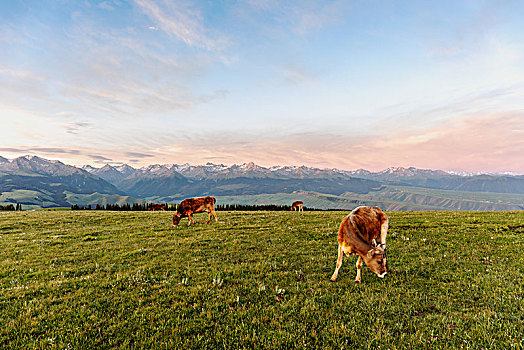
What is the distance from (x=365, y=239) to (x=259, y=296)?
208 inches

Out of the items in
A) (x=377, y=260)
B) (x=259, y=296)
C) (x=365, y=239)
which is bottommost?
(x=259, y=296)

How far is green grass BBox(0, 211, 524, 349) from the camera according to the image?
625cm

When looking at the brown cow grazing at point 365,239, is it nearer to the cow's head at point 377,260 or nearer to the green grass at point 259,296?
the cow's head at point 377,260

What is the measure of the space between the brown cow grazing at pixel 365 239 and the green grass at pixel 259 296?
943 millimetres

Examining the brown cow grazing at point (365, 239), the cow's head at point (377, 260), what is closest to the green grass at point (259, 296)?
the cow's head at point (377, 260)

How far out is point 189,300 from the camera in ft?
27.3

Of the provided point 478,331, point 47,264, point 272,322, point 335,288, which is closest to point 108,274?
point 47,264

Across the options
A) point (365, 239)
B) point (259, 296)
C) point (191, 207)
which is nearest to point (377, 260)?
point (365, 239)

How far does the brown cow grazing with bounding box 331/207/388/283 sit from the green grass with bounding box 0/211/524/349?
943 mm

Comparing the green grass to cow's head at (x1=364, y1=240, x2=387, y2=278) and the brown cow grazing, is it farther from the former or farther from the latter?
the brown cow grazing

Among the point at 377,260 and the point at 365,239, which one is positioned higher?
the point at 365,239

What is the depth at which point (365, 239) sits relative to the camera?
10094mm

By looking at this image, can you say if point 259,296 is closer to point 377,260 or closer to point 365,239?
point 377,260

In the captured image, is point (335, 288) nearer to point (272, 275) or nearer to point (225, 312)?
point (272, 275)
